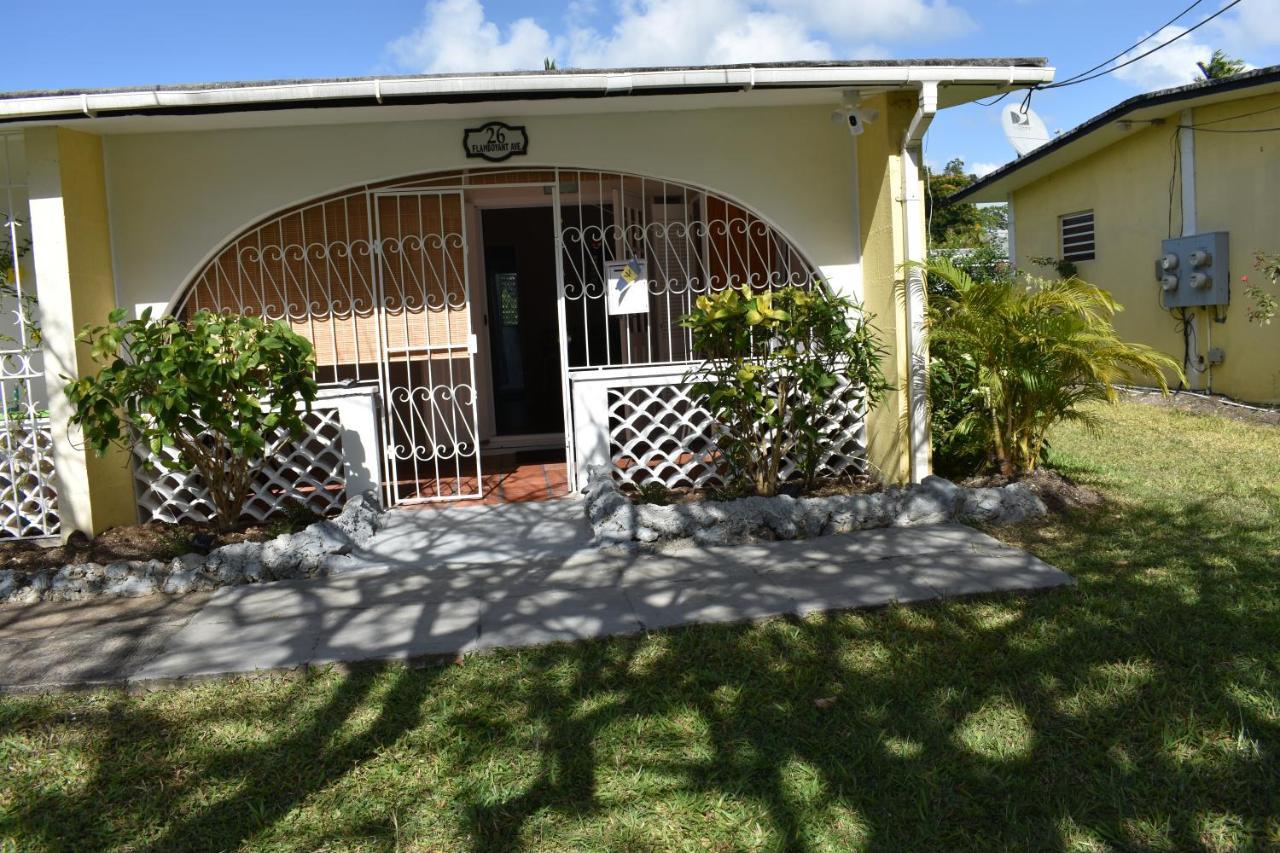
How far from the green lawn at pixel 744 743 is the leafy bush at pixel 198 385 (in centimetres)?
211

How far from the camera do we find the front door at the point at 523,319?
1002 centimetres

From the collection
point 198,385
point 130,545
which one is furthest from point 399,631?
point 130,545

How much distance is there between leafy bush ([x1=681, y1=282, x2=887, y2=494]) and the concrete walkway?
89cm

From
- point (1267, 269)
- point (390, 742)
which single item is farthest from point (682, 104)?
point (1267, 269)

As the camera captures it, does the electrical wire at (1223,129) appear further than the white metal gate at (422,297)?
Yes

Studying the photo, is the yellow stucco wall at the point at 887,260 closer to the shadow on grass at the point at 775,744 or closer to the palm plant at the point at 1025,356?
the palm plant at the point at 1025,356

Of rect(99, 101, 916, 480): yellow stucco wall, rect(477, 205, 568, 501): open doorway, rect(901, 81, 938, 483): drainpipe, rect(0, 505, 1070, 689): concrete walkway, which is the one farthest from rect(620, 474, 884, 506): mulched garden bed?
rect(477, 205, 568, 501): open doorway

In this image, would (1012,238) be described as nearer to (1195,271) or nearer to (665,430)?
(1195,271)

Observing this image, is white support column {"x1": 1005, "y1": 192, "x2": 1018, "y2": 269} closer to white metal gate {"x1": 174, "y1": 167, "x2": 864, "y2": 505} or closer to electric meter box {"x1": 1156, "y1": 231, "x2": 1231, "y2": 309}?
electric meter box {"x1": 1156, "y1": 231, "x2": 1231, "y2": 309}

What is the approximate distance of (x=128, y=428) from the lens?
21.6ft

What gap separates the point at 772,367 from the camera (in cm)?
625

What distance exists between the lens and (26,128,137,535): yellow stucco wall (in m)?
6.13

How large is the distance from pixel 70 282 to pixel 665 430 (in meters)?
3.76

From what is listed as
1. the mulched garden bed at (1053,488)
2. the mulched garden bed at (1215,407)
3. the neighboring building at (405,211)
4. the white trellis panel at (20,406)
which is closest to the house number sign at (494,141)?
the neighboring building at (405,211)
